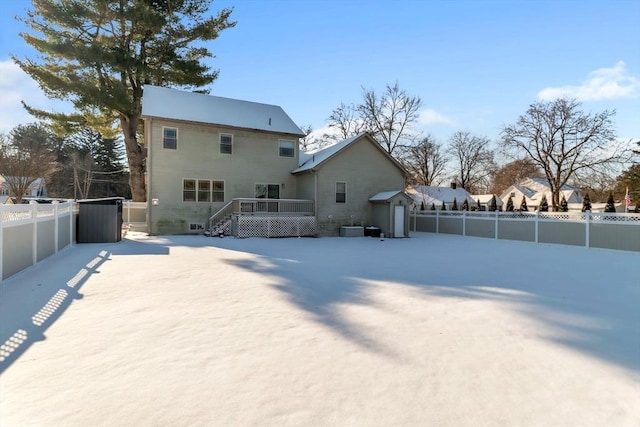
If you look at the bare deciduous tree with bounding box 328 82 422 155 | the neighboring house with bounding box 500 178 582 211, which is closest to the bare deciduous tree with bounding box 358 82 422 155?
the bare deciduous tree with bounding box 328 82 422 155

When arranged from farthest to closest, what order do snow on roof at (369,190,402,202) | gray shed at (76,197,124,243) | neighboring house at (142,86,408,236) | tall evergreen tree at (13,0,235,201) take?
1. snow on roof at (369,190,402,202)
2. tall evergreen tree at (13,0,235,201)
3. neighboring house at (142,86,408,236)
4. gray shed at (76,197,124,243)

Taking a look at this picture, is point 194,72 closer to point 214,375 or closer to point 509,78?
point 509,78

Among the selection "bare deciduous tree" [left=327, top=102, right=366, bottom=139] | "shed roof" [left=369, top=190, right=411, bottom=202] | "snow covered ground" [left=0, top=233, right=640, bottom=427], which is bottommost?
"snow covered ground" [left=0, top=233, right=640, bottom=427]

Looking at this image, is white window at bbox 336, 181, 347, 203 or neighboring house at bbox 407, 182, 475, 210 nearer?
white window at bbox 336, 181, 347, 203

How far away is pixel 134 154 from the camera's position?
21344 mm

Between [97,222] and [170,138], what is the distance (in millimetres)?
6059

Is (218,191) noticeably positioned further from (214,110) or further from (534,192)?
(534,192)

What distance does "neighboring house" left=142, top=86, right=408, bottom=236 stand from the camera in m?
17.3

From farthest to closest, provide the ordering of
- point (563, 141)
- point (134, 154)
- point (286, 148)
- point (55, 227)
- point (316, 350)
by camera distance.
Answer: point (563, 141) < point (134, 154) < point (286, 148) < point (55, 227) < point (316, 350)

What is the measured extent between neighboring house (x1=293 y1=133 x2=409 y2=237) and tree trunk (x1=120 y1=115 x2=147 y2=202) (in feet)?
33.5

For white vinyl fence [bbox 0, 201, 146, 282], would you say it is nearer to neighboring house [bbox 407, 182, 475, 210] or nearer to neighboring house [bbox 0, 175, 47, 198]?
neighboring house [bbox 0, 175, 47, 198]

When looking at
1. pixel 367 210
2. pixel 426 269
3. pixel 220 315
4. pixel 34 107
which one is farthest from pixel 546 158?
pixel 34 107

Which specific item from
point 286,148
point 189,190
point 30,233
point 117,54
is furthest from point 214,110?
point 30,233

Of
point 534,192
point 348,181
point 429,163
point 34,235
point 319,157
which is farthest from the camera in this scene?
point 534,192
